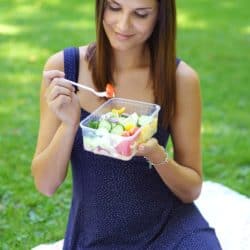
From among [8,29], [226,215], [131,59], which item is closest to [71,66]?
[131,59]

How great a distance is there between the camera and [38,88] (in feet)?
17.1

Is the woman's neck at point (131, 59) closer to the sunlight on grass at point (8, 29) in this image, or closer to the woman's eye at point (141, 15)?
the woman's eye at point (141, 15)

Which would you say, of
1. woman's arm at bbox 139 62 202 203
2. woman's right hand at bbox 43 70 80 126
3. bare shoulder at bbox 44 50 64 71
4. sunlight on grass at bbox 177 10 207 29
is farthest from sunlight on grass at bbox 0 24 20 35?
woman's right hand at bbox 43 70 80 126

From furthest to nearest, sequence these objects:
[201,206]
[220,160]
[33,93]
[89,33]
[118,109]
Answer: [89,33]
[33,93]
[220,160]
[201,206]
[118,109]

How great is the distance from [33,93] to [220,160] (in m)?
1.74

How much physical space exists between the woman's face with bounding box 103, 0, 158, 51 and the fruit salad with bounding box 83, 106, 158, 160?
33 cm

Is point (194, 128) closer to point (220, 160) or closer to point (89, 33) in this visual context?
point (220, 160)

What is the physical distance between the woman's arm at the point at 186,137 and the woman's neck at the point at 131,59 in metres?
0.14

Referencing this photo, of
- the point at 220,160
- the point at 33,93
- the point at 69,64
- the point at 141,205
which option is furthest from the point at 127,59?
the point at 33,93

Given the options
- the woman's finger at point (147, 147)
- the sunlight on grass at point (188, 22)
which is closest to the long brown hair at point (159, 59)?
the woman's finger at point (147, 147)

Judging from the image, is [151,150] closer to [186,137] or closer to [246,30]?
[186,137]

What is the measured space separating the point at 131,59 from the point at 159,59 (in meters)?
0.13

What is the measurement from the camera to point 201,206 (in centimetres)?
335

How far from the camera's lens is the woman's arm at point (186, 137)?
2.26 meters
